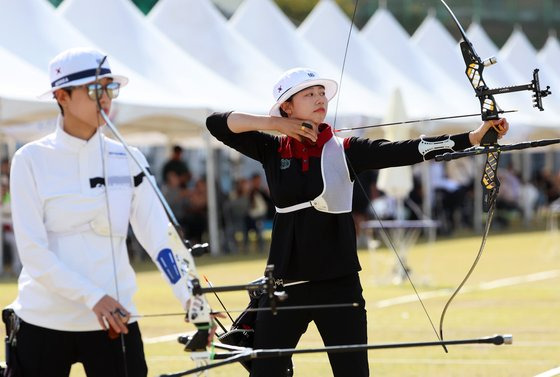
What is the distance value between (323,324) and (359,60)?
24.1m

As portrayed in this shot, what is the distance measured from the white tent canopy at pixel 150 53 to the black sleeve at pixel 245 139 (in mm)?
15524

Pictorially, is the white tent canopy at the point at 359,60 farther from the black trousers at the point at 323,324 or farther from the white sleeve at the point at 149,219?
the white sleeve at the point at 149,219

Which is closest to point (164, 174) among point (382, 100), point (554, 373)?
point (382, 100)

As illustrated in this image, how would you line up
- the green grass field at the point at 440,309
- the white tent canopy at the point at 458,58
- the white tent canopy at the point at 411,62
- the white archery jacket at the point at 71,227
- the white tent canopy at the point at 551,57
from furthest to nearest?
the white tent canopy at the point at 551,57, the white tent canopy at the point at 458,58, the white tent canopy at the point at 411,62, the green grass field at the point at 440,309, the white archery jacket at the point at 71,227

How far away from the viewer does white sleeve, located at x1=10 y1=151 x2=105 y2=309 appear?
472 cm

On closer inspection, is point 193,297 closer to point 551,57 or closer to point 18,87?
point 18,87

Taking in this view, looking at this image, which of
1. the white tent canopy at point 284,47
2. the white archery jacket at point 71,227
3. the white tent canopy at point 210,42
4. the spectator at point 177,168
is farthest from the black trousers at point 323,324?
the white tent canopy at point 284,47

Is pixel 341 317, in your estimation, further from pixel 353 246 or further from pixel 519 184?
pixel 519 184

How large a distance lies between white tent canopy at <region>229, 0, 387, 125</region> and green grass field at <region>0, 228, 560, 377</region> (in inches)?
130

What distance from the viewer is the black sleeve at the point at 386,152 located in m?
5.86

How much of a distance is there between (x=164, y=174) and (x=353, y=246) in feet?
62.1

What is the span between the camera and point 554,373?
933 centimetres

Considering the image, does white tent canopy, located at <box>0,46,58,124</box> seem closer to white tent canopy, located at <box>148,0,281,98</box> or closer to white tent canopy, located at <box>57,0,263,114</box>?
white tent canopy, located at <box>57,0,263,114</box>

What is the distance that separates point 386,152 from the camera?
5.98m
